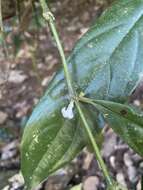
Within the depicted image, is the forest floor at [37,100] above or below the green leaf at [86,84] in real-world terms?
below

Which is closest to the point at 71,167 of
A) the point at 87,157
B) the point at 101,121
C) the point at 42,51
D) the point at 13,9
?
the point at 87,157

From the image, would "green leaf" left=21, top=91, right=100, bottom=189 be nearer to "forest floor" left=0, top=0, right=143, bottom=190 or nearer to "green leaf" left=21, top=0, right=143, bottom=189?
"green leaf" left=21, top=0, right=143, bottom=189

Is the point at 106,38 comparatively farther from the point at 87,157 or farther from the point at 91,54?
the point at 87,157

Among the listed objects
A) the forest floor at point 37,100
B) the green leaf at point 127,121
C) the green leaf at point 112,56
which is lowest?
→ the forest floor at point 37,100

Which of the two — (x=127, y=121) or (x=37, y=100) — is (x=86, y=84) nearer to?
(x=127, y=121)

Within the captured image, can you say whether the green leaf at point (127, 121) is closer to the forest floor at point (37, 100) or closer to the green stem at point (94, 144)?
the green stem at point (94, 144)

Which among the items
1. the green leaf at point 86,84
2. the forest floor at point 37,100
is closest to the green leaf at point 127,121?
the green leaf at point 86,84

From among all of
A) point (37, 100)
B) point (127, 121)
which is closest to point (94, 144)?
point (127, 121)

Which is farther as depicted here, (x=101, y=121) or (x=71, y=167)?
(x=71, y=167)
